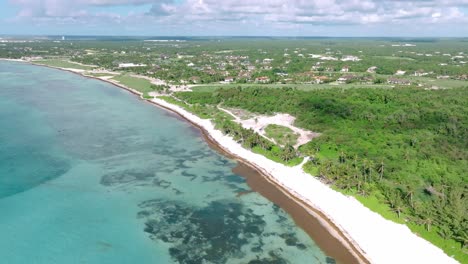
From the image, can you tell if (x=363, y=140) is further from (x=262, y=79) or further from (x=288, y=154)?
(x=262, y=79)

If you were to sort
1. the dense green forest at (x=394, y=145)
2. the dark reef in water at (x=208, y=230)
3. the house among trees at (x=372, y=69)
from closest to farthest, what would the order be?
1. the dark reef in water at (x=208, y=230)
2. the dense green forest at (x=394, y=145)
3. the house among trees at (x=372, y=69)

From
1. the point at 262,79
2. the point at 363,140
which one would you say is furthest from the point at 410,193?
the point at 262,79

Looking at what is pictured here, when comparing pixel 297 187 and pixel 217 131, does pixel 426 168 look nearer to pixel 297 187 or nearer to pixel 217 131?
pixel 297 187

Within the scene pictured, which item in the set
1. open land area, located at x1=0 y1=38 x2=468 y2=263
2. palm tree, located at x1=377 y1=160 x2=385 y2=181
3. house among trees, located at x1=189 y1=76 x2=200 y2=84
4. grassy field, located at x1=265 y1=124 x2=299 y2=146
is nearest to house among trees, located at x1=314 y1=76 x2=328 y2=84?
open land area, located at x1=0 y1=38 x2=468 y2=263

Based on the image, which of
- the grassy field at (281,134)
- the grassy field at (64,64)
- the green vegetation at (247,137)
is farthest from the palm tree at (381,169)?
the grassy field at (64,64)

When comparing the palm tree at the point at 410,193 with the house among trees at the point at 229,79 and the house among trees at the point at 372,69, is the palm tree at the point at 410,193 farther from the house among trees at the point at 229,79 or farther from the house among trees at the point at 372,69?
the house among trees at the point at 372,69

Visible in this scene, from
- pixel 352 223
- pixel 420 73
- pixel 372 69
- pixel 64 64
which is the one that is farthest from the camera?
pixel 64 64

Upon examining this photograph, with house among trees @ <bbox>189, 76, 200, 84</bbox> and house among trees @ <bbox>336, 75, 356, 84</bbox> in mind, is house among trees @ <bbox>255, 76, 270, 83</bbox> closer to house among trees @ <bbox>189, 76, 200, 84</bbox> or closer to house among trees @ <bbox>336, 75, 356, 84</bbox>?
house among trees @ <bbox>189, 76, 200, 84</bbox>

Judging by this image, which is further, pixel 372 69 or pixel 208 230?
pixel 372 69
